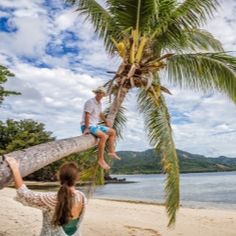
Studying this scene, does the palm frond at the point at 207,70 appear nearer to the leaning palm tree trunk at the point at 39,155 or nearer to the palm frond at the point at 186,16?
the palm frond at the point at 186,16

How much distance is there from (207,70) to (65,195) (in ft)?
→ 25.9

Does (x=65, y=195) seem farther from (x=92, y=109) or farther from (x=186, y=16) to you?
(x=186, y=16)

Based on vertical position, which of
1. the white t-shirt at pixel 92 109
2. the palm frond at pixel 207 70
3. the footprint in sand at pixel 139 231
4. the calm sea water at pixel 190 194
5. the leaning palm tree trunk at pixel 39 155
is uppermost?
the palm frond at pixel 207 70

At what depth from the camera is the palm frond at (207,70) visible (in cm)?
1038

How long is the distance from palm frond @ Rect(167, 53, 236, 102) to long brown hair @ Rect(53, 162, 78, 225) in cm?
757

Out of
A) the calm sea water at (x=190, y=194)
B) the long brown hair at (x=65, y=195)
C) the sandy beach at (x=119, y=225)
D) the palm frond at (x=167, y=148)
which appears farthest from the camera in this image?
the calm sea water at (x=190, y=194)

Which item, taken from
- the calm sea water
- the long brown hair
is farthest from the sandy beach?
the long brown hair

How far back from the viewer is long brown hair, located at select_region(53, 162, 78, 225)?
3.53 meters

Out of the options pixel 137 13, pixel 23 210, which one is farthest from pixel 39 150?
pixel 23 210

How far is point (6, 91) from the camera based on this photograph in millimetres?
11438

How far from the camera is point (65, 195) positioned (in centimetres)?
356

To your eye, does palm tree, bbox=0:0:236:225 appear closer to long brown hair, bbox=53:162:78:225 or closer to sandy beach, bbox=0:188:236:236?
sandy beach, bbox=0:188:236:236

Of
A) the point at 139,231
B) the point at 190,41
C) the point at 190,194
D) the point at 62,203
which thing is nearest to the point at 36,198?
the point at 62,203

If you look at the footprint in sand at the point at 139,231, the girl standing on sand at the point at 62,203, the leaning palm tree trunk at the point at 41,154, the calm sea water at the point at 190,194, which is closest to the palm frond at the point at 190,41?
the calm sea water at the point at 190,194
